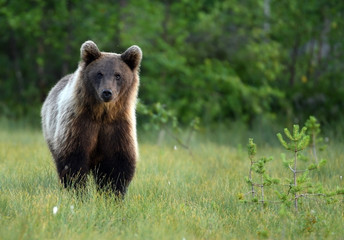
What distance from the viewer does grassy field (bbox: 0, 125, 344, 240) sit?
180 inches

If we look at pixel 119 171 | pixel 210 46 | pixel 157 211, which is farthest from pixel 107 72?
pixel 210 46

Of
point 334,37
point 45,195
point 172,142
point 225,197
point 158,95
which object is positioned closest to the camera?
point 45,195

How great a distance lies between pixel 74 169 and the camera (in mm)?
6012

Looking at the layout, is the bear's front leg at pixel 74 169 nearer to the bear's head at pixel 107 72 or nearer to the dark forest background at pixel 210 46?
the bear's head at pixel 107 72

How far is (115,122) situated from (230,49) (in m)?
10.4

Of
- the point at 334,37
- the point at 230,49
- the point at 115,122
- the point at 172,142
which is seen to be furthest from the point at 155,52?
the point at 115,122

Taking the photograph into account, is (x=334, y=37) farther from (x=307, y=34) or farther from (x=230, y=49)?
(x=230, y=49)

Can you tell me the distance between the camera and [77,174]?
5.95 meters

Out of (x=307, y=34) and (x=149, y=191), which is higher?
(x=307, y=34)

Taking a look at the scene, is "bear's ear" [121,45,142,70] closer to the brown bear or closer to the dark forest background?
the brown bear

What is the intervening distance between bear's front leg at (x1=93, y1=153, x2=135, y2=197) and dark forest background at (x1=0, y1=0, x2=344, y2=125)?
8.73 metres

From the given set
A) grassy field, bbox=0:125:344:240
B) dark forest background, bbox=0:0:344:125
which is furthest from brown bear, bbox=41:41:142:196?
dark forest background, bbox=0:0:344:125

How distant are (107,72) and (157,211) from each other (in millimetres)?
1776

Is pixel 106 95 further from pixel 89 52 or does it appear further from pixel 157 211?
pixel 157 211
